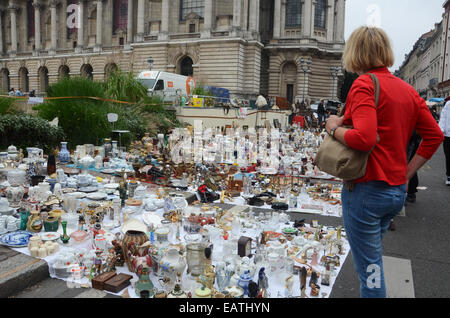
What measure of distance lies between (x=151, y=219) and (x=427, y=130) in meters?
3.48

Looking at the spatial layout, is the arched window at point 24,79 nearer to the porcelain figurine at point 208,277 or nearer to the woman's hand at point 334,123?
the porcelain figurine at point 208,277

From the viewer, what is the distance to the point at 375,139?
217 cm

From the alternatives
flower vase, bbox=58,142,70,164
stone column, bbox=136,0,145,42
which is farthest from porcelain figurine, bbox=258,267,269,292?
stone column, bbox=136,0,145,42

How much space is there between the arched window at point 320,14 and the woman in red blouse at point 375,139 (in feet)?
144

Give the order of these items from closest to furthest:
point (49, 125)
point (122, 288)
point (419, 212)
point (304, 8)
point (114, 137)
Answer: 1. point (122, 288)
2. point (419, 212)
3. point (49, 125)
4. point (114, 137)
5. point (304, 8)

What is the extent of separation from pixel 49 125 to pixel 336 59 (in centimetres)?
3936

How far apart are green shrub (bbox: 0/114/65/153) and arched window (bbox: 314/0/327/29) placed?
129ft

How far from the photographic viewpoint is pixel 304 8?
40969 mm

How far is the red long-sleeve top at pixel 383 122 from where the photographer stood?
2180 mm

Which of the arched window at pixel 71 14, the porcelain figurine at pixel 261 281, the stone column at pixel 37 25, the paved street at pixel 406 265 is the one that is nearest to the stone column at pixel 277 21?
the arched window at pixel 71 14

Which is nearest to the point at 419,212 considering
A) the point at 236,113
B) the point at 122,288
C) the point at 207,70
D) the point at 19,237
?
the point at 122,288

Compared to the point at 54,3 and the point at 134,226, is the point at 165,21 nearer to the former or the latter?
the point at 54,3

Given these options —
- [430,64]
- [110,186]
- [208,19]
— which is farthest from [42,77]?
[430,64]

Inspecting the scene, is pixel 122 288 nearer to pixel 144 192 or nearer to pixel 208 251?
pixel 208 251
